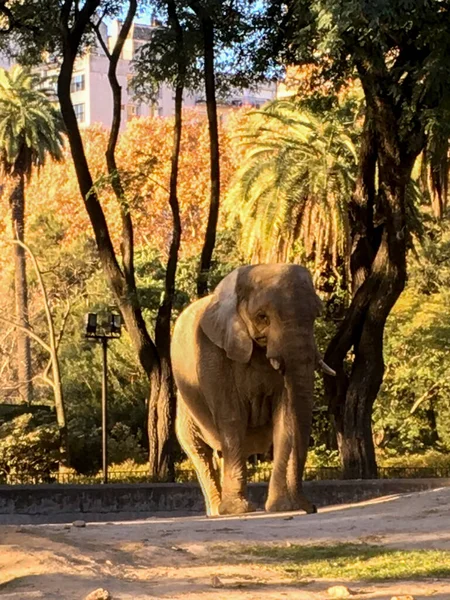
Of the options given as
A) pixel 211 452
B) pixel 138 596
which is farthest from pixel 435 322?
pixel 138 596

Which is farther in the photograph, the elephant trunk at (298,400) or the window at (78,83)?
the window at (78,83)

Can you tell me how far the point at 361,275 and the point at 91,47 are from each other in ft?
27.8

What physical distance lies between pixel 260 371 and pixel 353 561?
5.15 metres

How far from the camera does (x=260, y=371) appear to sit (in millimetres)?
12477

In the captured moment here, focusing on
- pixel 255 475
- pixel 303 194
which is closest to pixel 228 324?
pixel 255 475

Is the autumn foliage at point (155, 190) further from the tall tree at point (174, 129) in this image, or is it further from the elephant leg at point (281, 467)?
the elephant leg at point (281, 467)


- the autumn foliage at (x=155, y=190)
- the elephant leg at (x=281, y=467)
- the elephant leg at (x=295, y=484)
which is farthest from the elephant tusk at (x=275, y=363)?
the autumn foliage at (x=155, y=190)

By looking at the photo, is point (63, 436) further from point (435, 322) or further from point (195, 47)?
point (195, 47)

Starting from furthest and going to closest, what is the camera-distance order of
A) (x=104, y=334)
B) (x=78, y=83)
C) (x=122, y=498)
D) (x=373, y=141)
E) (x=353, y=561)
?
(x=78, y=83)
(x=104, y=334)
(x=373, y=141)
(x=122, y=498)
(x=353, y=561)

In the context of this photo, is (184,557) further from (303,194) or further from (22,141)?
(22,141)

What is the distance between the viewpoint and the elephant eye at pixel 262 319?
12094 mm

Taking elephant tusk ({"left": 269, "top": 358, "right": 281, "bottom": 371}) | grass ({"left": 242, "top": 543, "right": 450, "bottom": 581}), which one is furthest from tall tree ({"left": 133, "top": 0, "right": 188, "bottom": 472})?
grass ({"left": 242, "top": 543, "right": 450, "bottom": 581})

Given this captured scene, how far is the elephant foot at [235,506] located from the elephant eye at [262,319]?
1.98 m

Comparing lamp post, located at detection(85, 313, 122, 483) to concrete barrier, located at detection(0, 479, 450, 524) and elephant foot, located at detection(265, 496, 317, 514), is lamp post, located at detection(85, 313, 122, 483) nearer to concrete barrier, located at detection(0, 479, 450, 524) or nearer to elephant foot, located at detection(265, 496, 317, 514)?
concrete barrier, located at detection(0, 479, 450, 524)
